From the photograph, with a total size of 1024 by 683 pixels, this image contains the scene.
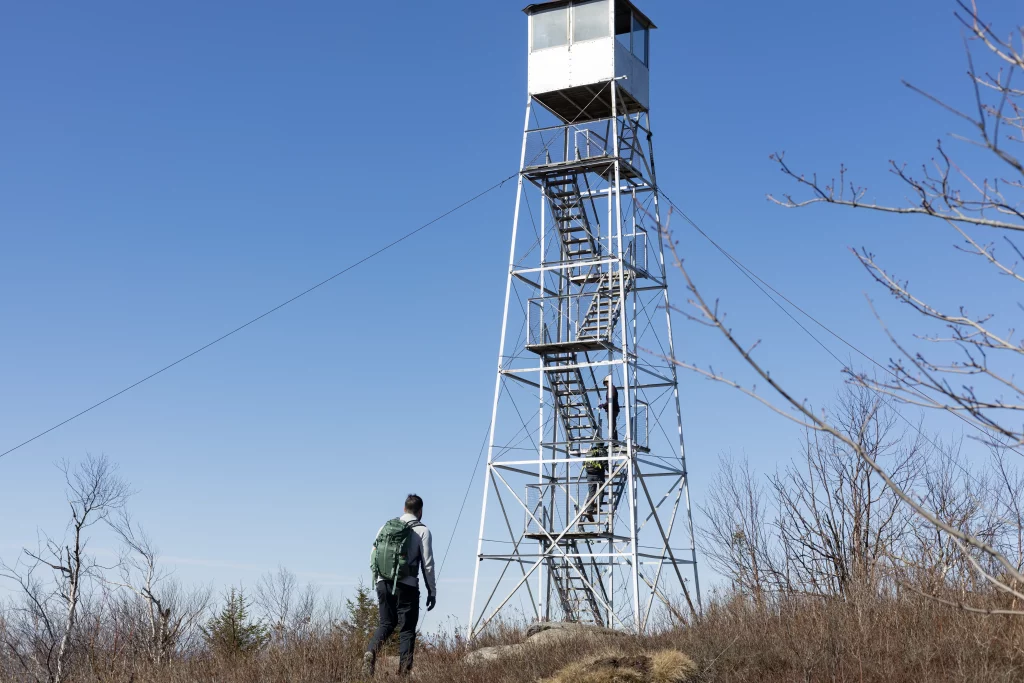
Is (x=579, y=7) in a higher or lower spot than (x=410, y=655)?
higher

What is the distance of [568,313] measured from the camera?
21953 millimetres

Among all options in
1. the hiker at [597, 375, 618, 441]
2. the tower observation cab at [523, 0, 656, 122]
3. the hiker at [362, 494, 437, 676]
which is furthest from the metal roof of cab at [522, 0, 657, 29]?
the hiker at [362, 494, 437, 676]

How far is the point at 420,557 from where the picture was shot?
12.5m

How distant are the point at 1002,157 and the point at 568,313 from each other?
55.2 ft

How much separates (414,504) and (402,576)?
0.76 m

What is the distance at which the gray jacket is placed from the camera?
40.3 ft

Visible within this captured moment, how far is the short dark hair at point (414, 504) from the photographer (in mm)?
12602

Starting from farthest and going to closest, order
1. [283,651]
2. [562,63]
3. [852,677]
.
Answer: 1. [562,63]
2. [283,651]
3. [852,677]

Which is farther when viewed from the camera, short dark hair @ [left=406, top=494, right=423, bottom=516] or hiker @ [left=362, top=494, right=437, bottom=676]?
short dark hair @ [left=406, top=494, right=423, bottom=516]

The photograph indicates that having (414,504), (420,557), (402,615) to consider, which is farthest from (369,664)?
(414,504)

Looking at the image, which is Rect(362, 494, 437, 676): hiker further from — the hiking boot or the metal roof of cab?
the metal roof of cab

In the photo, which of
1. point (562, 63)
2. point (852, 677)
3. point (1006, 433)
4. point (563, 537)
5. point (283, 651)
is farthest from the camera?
point (562, 63)

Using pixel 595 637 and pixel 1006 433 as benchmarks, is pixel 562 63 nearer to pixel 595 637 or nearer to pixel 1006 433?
pixel 595 637

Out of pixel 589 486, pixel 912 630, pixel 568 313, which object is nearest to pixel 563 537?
pixel 589 486
